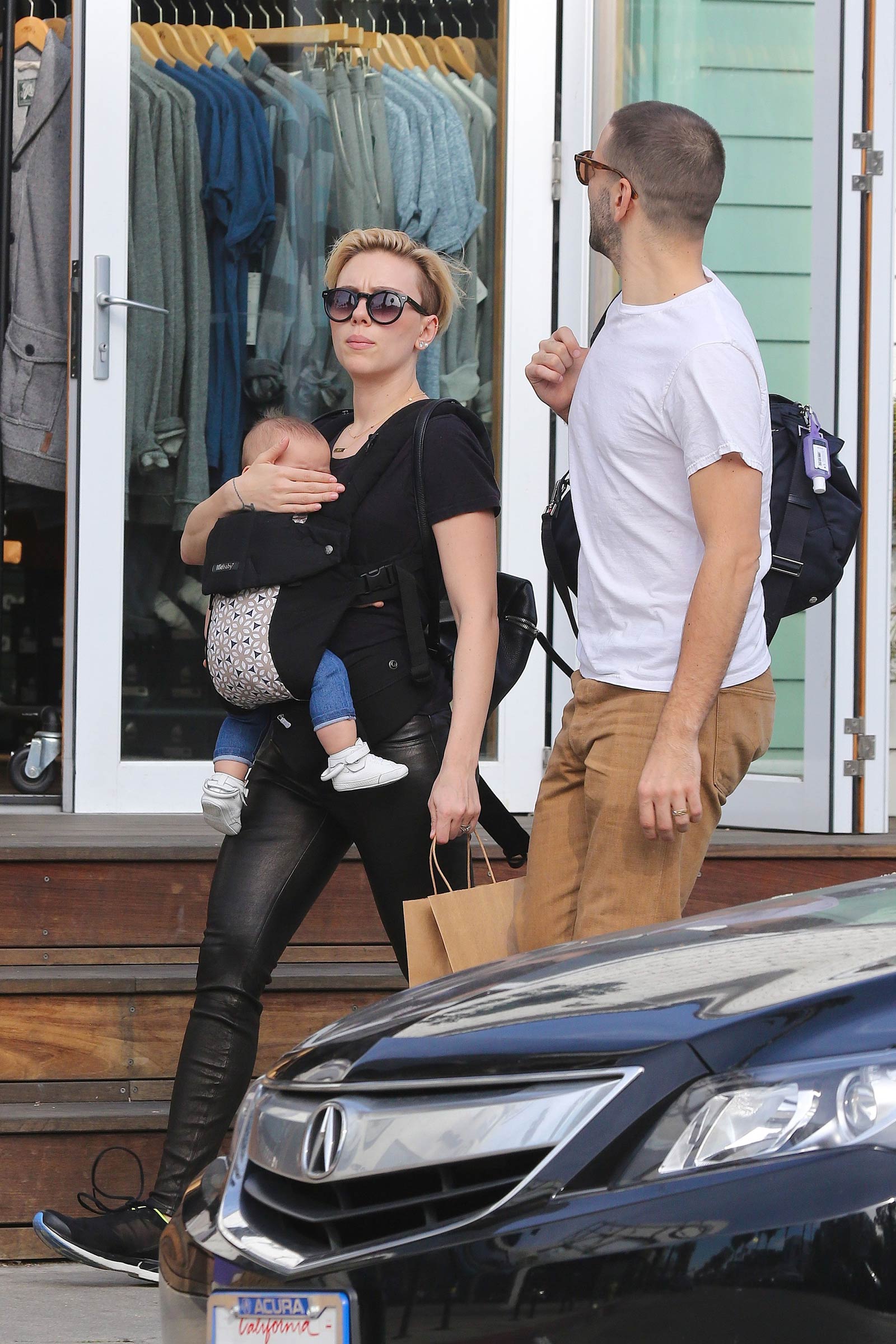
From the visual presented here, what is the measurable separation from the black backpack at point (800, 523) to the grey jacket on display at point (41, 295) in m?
3.18

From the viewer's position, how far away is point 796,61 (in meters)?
4.65

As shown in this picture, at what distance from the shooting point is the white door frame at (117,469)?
4.89 m

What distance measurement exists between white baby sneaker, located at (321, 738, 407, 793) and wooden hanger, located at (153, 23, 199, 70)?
3325 mm

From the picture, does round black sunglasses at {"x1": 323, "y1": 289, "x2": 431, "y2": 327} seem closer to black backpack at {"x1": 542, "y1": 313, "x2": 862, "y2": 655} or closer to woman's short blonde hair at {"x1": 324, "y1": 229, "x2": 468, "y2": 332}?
woman's short blonde hair at {"x1": 324, "y1": 229, "x2": 468, "y2": 332}

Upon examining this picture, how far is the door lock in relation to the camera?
491cm

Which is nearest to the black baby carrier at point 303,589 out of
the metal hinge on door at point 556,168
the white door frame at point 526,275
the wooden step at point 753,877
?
the wooden step at point 753,877

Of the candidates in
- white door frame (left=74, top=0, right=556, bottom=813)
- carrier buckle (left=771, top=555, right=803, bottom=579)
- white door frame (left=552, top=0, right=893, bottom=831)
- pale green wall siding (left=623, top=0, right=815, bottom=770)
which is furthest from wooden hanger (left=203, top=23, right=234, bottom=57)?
carrier buckle (left=771, top=555, right=803, bottom=579)

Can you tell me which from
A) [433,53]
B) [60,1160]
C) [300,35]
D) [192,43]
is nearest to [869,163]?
[433,53]

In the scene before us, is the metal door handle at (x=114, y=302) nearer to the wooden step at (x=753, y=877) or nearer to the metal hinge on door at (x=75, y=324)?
the metal hinge on door at (x=75, y=324)

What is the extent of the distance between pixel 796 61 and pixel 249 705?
9.82ft

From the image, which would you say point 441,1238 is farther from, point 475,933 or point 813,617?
point 813,617

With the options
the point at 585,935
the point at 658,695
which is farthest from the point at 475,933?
the point at 658,695

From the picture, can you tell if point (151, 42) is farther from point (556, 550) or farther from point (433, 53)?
point (556, 550)

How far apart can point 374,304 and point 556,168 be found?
254 centimetres
